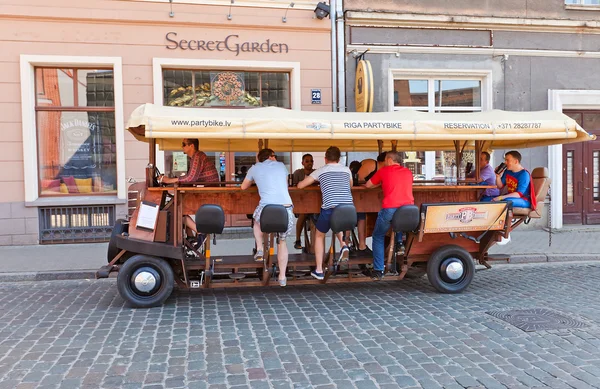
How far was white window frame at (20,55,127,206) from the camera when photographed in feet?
33.2

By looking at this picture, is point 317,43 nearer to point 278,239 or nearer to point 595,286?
point 278,239

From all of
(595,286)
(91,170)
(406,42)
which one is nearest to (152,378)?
(595,286)

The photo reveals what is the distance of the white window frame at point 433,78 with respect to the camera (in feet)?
38.2

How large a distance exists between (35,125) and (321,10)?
664cm

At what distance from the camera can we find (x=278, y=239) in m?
5.93

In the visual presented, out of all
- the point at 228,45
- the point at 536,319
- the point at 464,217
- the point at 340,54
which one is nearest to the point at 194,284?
the point at 464,217

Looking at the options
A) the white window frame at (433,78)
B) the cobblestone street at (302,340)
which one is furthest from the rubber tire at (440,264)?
the white window frame at (433,78)

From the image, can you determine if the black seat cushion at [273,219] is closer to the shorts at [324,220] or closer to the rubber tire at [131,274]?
the shorts at [324,220]

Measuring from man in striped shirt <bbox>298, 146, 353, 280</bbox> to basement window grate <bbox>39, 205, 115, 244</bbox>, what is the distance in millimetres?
6154

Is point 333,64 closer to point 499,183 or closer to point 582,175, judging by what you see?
point 499,183

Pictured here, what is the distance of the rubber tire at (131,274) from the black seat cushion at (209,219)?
0.63 m

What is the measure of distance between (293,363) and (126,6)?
29.7ft

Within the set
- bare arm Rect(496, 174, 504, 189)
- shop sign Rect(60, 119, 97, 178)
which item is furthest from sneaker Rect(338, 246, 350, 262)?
shop sign Rect(60, 119, 97, 178)

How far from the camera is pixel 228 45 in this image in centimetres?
1089
